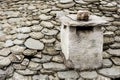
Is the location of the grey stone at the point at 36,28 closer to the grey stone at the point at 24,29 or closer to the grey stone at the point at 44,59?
the grey stone at the point at 24,29

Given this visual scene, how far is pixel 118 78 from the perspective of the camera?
3.36m

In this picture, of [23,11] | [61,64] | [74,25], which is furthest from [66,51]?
[23,11]

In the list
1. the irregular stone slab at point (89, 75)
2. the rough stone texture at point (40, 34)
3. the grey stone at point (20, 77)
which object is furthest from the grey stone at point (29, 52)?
the irregular stone slab at point (89, 75)

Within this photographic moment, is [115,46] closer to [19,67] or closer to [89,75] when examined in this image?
[89,75]

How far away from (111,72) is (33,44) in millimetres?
1254

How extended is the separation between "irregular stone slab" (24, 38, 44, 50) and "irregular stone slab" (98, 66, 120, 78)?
0.99 m

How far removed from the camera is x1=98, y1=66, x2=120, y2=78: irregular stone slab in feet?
10.9

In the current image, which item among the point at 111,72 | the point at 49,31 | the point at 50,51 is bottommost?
the point at 111,72

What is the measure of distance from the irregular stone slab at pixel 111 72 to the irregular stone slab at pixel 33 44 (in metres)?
0.99

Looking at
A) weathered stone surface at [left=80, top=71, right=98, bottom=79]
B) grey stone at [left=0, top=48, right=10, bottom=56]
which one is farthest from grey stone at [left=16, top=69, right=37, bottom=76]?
weathered stone surface at [left=80, top=71, right=98, bottom=79]

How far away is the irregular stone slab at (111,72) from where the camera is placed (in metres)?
3.33

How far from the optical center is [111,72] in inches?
133

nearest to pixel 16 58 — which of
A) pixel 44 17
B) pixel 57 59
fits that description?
pixel 57 59

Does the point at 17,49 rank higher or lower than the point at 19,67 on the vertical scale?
higher
